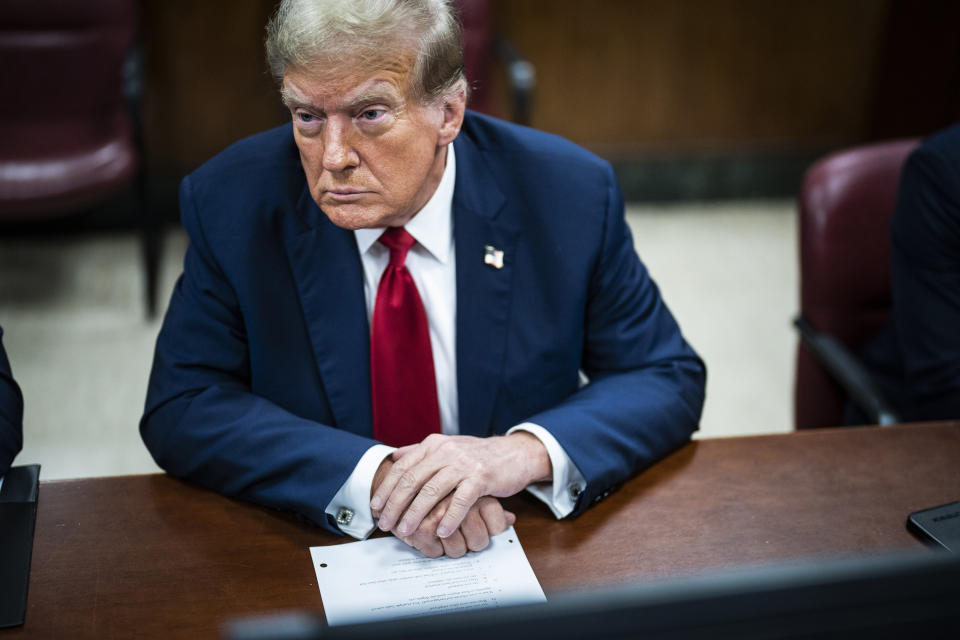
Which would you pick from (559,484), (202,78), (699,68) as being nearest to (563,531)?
(559,484)

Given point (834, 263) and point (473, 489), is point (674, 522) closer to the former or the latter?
point (473, 489)

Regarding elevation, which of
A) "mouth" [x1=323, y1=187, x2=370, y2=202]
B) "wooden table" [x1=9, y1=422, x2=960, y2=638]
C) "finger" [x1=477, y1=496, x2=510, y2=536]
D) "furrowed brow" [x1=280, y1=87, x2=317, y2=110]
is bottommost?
"wooden table" [x1=9, y1=422, x2=960, y2=638]

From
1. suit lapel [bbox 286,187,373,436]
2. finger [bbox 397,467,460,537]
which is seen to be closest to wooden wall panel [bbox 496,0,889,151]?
suit lapel [bbox 286,187,373,436]

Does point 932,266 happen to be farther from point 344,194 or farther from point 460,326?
point 344,194

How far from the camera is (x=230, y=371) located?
5.04 ft

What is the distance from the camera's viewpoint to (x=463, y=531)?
4.18 ft

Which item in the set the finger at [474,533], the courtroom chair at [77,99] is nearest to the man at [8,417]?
the finger at [474,533]

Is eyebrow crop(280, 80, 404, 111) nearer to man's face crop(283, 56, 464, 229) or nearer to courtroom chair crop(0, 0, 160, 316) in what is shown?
man's face crop(283, 56, 464, 229)

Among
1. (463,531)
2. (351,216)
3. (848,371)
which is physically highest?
(351,216)

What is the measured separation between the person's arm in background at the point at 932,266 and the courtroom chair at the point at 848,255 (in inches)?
4.5

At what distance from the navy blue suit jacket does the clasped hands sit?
0.08 meters

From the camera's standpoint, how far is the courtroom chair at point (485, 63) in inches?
135

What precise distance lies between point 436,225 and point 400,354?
0.21 m

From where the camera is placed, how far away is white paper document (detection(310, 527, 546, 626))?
117 centimetres
